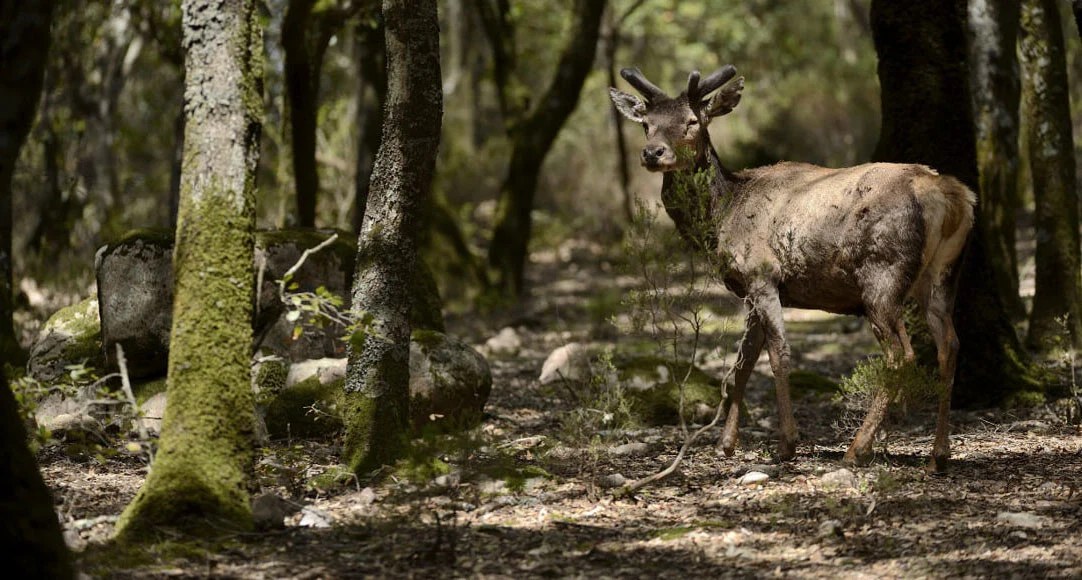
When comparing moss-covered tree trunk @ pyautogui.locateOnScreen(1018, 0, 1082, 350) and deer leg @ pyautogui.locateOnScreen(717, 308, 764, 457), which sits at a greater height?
moss-covered tree trunk @ pyautogui.locateOnScreen(1018, 0, 1082, 350)

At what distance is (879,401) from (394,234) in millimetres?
3502

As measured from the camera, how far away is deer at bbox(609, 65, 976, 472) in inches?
299

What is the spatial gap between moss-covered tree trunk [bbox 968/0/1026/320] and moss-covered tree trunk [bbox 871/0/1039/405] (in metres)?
2.11

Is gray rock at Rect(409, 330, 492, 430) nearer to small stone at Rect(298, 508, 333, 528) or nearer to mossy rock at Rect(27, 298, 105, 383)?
small stone at Rect(298, 508, 333, 528)

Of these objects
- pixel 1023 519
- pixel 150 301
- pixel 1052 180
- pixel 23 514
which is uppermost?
pixel 1052 180

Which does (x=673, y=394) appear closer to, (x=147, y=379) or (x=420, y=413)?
(x=420, y=413)

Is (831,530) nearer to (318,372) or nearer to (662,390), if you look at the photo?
(662,390)

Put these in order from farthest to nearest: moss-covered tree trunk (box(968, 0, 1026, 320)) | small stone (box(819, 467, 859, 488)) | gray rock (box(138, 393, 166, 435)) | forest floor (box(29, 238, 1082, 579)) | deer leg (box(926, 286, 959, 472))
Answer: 1. moss-covered tree trunk (box(968, 0, 1026, 320))
2. gray rock (box(138, 393, 166, 435))
3. deer leg (box(926, 286, 959, 472))
4. small stone (box(819, 467, 859, 488))
5. forest floor (box(29, 238, 1082, 579))

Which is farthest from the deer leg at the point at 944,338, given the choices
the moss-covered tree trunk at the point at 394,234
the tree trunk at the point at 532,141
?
the tree trunk at the point at 532,141

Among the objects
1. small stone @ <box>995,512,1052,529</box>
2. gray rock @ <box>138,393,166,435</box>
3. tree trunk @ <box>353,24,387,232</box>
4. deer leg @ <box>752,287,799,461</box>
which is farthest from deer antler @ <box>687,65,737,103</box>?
tree trunk @ <box>353,24,387,232</box>

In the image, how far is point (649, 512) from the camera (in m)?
6.78

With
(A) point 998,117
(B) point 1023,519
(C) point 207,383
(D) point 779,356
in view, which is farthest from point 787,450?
(A) point 998,117

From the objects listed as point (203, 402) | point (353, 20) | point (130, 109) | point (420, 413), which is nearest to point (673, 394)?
point (420, 413)

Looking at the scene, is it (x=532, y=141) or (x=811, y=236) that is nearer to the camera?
(x=811, y=236)
